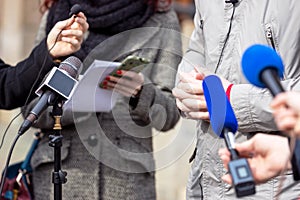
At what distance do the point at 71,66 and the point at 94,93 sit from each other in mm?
279

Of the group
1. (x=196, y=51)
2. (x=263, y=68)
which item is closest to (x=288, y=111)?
(x=263, y=68)

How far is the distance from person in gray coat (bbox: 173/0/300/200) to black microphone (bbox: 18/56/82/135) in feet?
1.06

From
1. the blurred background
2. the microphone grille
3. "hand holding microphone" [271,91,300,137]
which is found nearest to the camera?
"hand holding microphone" [271,91,300,137]

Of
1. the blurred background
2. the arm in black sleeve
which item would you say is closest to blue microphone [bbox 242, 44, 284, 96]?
the arm in black sleeve

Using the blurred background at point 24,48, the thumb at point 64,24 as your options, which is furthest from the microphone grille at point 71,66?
the blurred background at point 24,48

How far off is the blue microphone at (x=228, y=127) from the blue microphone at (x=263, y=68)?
160mm

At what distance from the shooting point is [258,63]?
1598 millimetres

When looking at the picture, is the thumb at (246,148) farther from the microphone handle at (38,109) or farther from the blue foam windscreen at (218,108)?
the microphone handle at (38,109)

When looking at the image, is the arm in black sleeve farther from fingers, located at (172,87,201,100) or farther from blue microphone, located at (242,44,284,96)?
blue microphone, located at (242,44,284,96)

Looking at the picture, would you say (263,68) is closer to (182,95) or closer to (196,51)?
(182,95)

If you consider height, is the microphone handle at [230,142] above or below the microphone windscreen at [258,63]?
below

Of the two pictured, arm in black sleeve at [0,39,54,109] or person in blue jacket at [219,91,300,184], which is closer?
person in blue jacket at [219,91,300,184]

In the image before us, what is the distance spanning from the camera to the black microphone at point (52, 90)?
2115 mm

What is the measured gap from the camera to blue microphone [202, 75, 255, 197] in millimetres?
1564
